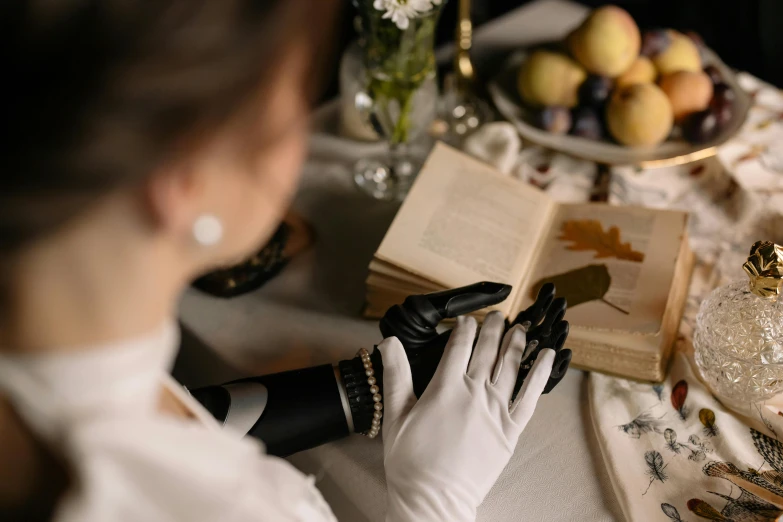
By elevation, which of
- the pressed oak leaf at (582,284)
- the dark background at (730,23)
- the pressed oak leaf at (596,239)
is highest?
the pressed oak leaf at (596,239)

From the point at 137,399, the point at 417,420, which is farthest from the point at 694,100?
the point at 137,399

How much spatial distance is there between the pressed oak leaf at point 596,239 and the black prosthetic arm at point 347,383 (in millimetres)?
155

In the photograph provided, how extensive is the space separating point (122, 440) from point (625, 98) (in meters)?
0.86

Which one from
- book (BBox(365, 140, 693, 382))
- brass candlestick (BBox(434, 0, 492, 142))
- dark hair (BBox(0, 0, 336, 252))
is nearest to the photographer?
dark hair (BBox(0, 0, 336, 252))

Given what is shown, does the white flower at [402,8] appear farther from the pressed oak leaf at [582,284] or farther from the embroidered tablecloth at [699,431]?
the embroidered tablecloth at [699,431]

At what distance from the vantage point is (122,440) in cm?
39

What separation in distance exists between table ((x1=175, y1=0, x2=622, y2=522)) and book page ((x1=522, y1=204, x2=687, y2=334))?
0.29 ft

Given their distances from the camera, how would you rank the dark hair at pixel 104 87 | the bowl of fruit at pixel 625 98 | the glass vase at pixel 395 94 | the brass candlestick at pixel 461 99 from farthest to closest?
the brass candlestick at pixel 461 99, the bowl of fruit at pixel 625 98, the glass vase at pixel 395 94, the dark hair at pixel 104 87

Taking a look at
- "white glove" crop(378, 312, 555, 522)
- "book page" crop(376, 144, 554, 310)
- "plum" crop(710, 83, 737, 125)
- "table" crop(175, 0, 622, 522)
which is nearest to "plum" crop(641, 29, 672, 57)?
"plum" crop(710, 83, 737, 125)

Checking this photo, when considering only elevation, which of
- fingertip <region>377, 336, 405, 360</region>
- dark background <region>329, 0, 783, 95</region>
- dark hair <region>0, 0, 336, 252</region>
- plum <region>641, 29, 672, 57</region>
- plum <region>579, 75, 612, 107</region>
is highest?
dark hair <region>0, 0, 336, 252</region>

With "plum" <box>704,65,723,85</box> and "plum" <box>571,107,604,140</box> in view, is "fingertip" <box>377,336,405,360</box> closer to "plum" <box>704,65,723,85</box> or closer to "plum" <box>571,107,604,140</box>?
"plum" <box>571,107,604,140</box>

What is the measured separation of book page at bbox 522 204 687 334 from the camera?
2.44 feet

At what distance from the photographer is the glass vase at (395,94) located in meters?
0.88

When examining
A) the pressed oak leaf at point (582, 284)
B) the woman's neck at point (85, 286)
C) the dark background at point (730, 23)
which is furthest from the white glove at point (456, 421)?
the dark background at point (730, 23)
